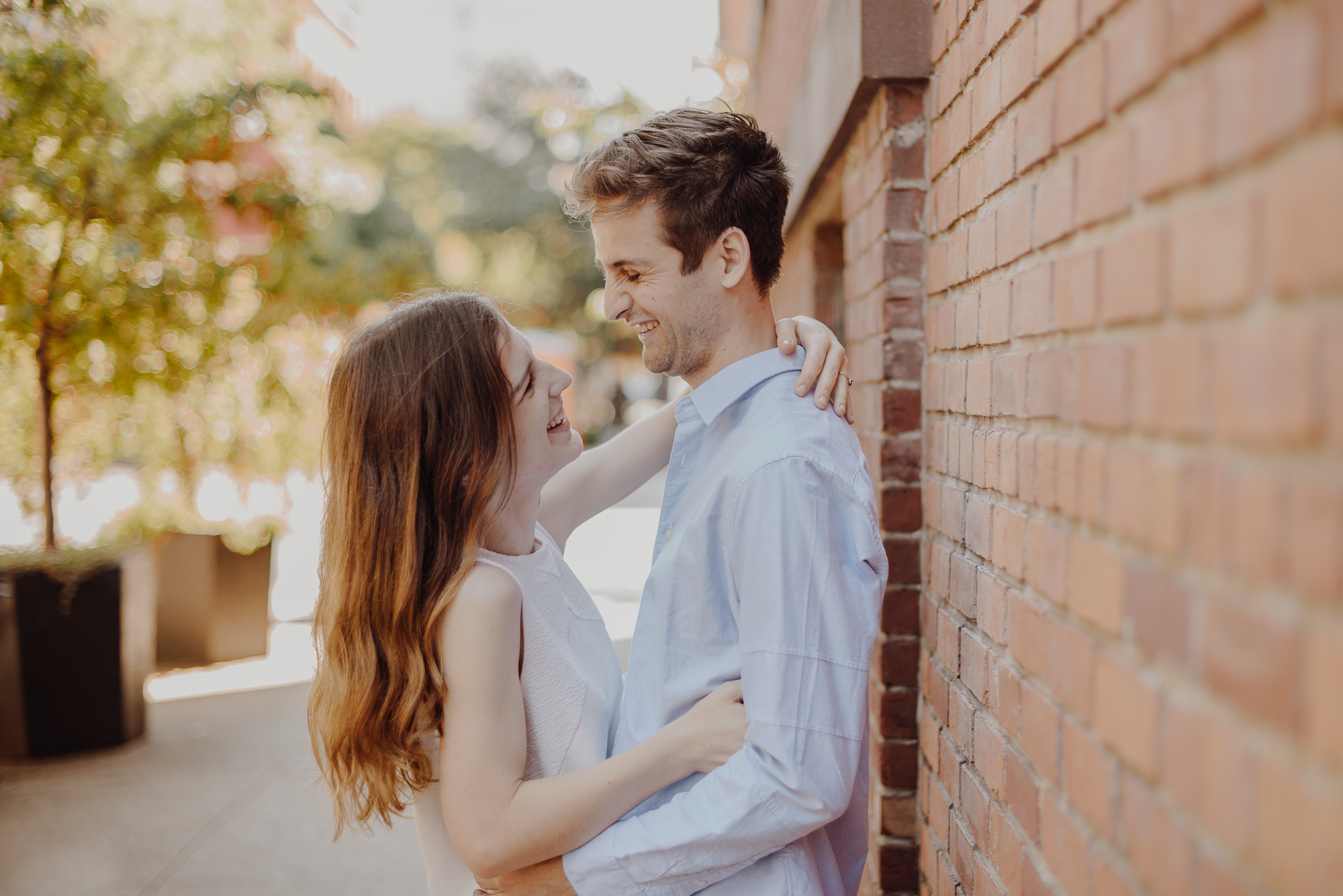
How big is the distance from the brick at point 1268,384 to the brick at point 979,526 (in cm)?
88

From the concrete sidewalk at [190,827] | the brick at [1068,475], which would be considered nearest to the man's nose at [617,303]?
the brick at [1068,475]

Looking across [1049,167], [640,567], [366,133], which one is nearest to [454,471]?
[1049,167]

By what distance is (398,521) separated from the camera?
1796 mm

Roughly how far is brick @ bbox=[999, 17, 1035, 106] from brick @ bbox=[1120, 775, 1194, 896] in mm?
974

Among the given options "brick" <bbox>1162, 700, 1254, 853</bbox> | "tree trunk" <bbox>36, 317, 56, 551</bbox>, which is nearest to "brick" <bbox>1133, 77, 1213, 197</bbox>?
"brick" <bbox>1162, 700, 1254, 853</bbox>

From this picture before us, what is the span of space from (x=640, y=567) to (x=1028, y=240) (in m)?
7.78

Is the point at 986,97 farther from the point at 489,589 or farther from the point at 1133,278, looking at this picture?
the point at 489,589

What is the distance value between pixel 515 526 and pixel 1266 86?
1.54m

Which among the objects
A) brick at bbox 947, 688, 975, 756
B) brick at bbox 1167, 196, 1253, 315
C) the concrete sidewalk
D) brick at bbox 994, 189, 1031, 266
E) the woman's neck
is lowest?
the concrete sidewalk

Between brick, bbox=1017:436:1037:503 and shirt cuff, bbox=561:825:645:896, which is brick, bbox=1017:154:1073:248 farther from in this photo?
shirt cuff, bbox=561:825:645:896

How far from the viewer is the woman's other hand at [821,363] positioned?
1843mm

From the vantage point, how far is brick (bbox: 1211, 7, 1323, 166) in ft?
2.15

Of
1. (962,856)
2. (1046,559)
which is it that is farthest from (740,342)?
(962,856)

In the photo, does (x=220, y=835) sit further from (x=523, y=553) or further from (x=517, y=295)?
(x=517, y=295)
